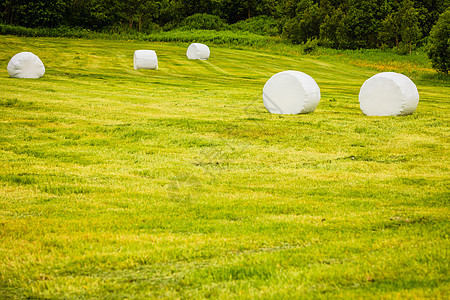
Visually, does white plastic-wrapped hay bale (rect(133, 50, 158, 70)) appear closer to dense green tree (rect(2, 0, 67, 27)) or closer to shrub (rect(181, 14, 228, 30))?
dense green tree (rect(2, 0, 67, 27))

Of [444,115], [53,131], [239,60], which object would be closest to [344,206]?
[53,131]

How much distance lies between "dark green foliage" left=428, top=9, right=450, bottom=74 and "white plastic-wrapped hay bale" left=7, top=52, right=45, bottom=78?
2737 cm

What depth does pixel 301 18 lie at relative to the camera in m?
59.8

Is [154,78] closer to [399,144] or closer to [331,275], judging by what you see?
[399,144]

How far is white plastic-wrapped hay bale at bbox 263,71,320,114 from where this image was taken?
14977mm

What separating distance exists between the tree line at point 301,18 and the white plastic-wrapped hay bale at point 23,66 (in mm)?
36673

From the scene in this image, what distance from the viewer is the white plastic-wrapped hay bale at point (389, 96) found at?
1503 centimetres

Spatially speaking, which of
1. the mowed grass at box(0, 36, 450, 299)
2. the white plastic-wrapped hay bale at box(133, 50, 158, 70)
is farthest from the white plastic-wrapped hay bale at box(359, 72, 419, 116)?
the white plastic-wrapped hay bale at box(133, 50, 158, 70)

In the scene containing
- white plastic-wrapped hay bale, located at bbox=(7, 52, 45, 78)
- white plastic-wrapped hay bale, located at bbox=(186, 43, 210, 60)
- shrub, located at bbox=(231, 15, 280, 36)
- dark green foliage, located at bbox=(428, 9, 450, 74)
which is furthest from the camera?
shrub, located at bbox=(231, 15, 280, 36)

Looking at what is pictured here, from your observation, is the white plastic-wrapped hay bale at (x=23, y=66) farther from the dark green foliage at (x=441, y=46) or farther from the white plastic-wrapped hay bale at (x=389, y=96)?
the dark green foliage at (x=441, y=46)

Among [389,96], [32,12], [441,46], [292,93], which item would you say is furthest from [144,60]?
[32,12]

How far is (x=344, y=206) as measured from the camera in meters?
6.44

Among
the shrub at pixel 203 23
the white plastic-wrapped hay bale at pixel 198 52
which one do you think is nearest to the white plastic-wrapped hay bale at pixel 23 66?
the white plastic-wrapped hay bale at pixel 198 52

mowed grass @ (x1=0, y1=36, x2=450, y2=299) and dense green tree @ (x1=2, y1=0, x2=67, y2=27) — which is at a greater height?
dense green tree @ (x1=2, y1=0, x2=67, y2=27)
